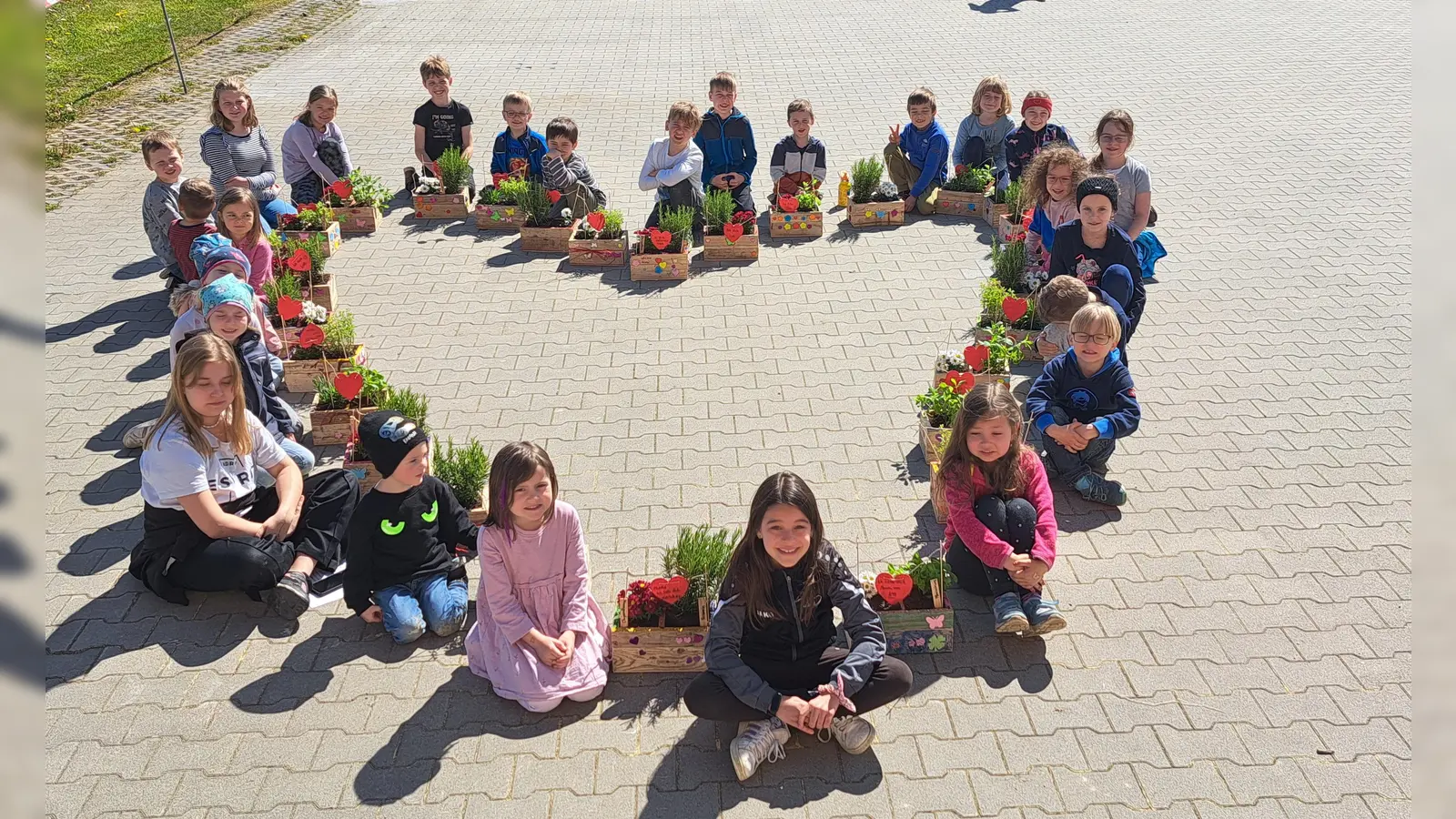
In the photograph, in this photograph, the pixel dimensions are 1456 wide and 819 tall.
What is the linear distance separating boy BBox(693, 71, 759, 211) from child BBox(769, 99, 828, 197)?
1.17ft

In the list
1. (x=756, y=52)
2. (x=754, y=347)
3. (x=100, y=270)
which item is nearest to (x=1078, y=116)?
(x=756, y=52)

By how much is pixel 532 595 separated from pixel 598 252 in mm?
4989

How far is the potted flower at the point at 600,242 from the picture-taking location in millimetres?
8992

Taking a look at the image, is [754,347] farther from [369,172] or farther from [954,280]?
[369,172]

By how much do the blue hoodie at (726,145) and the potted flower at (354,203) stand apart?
314 cm

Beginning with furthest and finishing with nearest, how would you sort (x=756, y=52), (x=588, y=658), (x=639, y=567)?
(x=756, y=52)
(x=639, y=567)
(x=588, y=658)

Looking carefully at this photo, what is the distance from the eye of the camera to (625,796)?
13.3 ft

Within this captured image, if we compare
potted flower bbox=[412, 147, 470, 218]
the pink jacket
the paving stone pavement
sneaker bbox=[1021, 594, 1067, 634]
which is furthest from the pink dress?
potted flower bbox=[412, 147, 470, 218]

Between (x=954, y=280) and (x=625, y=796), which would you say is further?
(x=954, y=280)

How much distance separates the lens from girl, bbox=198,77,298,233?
8812mm

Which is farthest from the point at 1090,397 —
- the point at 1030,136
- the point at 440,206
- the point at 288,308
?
the point at 440,206

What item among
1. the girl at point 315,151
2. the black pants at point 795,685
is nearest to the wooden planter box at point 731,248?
the girl at point 315,151

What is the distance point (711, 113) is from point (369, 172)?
13.8ft

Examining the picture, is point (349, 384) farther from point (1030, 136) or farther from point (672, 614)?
point (1030, 136)
